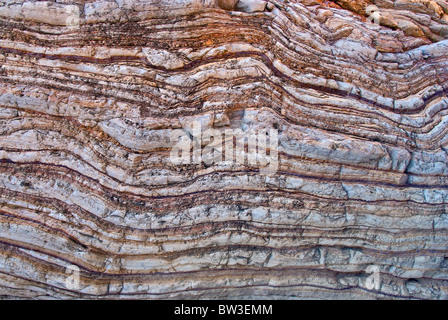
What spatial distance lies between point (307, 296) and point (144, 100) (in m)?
3.87

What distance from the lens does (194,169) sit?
4238 millimetres

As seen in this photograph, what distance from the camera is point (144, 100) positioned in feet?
14.3

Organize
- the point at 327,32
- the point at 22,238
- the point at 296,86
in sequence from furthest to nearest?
1. the point at 327,32
2. the point at 296,86
3. the point at 22,238

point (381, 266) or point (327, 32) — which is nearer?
point (381, 266)

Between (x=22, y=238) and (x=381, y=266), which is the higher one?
(x=22, y=238)

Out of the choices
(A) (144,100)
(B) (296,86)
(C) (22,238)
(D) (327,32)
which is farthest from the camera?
(D) (327,32)

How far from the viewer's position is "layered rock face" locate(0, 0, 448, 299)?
4070 millimetres

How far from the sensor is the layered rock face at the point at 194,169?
4.07m

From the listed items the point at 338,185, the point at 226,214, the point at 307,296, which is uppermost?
the point at 338,185

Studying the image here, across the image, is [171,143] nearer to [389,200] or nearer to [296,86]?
[296,86]

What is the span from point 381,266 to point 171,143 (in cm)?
370

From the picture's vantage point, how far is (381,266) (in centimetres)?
446

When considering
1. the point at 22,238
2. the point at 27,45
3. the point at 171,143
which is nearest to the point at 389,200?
the point at 171,143
